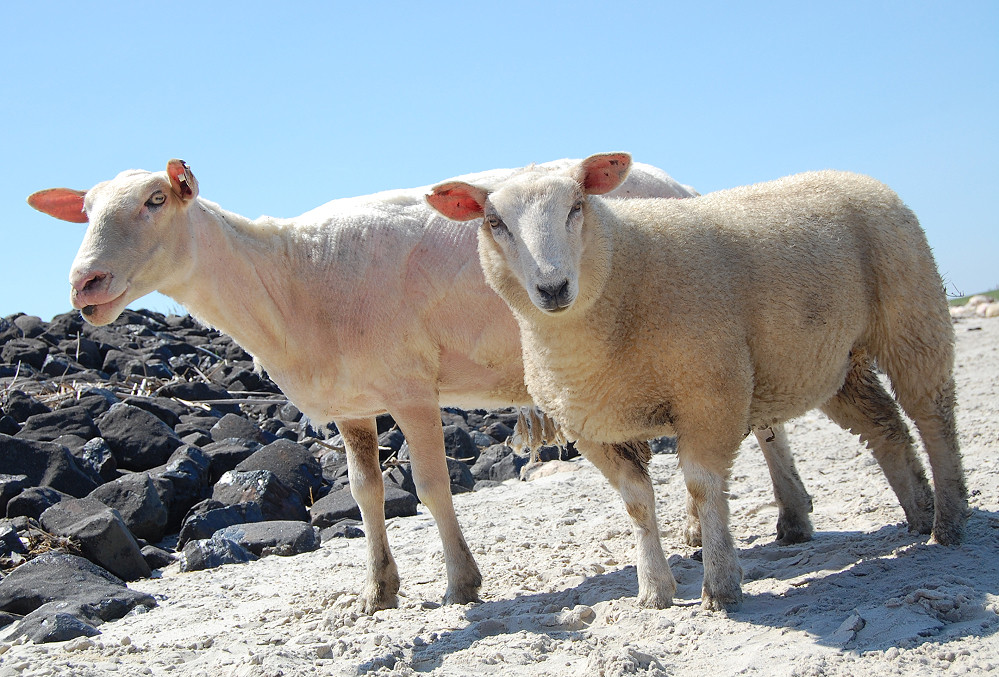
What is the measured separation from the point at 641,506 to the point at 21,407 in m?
7.72

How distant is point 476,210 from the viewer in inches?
184

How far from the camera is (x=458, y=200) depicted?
4648 mm

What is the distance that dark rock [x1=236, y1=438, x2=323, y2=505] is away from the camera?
8.19 metres

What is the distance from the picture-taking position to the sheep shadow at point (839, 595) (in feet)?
11.6

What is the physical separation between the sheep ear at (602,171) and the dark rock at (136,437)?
597 cm

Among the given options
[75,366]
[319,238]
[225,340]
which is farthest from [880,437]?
[225,340]

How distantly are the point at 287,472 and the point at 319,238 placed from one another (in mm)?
3060

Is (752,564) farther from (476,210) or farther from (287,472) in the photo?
(287,472)

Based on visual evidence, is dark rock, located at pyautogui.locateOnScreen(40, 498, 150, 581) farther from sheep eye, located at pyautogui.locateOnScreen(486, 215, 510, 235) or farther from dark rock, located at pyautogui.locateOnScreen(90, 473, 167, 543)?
sheep eye, located at pyautogui.locateOnScreen(486, 215, 510, 235)

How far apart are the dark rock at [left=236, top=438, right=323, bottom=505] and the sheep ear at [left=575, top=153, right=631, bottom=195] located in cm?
470

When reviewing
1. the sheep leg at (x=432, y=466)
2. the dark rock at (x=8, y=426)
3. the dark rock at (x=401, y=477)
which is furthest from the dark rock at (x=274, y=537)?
the dark rock at (x=8, y=426)

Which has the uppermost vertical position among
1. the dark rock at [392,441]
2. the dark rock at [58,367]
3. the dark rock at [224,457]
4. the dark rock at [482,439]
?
the dark rock at [58,367]

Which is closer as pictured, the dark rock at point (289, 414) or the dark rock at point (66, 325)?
the dark rock at point (289, 414)

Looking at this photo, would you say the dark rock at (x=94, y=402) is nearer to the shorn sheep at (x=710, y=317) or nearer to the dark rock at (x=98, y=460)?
the dark rock at (x=98, y=460)
